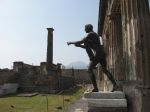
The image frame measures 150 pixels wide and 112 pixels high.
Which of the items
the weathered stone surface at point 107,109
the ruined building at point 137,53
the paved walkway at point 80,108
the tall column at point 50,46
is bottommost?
the paved walkway at point 80,108

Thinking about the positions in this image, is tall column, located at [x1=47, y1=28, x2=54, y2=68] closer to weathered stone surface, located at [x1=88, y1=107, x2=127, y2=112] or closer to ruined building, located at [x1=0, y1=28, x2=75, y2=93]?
ruined building, located at [x1=0, y1=28, x2=75, y2=93]

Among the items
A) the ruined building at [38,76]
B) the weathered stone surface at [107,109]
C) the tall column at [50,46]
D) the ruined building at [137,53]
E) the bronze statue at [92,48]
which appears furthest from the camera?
the tall column at [50,46]

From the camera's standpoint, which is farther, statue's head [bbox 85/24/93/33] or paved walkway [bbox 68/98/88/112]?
paved walkway [bbox 68/98/88/112]

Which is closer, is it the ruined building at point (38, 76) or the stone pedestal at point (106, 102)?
the stone pedestal at point (106, 102)

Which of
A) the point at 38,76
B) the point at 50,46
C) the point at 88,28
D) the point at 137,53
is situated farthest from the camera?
the point at 50,46

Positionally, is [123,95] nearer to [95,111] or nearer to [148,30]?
[95,111]

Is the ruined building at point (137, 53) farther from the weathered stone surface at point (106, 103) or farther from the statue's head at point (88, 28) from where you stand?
the statue's head at point (88, 28)

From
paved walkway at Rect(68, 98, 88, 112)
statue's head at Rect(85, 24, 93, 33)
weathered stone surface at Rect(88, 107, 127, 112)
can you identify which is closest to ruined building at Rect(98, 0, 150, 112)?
weathered stone surface at Rect(88, 107, 127, 112)

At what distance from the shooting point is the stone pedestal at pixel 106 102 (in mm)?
8211

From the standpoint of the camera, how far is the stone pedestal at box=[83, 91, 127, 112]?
26.9ft

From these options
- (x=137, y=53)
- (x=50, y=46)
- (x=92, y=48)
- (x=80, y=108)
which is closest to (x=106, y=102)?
(x=137, y=53)

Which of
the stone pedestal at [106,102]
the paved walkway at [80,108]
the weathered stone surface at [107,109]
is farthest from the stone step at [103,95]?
the paved walkway at [80,108]

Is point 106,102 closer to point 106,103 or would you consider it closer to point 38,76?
point 106,103

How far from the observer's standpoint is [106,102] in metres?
8.29
